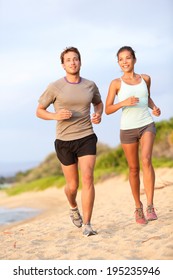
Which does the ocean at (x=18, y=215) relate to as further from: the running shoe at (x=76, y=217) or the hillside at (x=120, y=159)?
the running shoe at (x=76, y=217)

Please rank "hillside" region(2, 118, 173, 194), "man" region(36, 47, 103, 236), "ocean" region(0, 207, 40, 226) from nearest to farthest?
"man" region(36, 47, 103, 236) < "ocean" region(0, 207, 40, 226) < "hillside" region(2, 118, 173, 194)

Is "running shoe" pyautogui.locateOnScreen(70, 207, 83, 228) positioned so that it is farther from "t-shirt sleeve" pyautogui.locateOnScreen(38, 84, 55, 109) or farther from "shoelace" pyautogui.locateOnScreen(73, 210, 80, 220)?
"t-shirt sleeve" pyautogui.locateOnScreen(38, 84, 55, 109)

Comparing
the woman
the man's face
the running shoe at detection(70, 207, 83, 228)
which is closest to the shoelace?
the running shoe at detection(70, 207, 83, 228)

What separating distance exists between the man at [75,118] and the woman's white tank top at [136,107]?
372mm

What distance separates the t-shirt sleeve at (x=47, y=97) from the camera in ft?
19.6

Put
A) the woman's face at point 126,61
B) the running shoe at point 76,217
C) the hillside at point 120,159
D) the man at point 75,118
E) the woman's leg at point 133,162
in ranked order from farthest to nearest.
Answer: the hillside at point 120,159, the running shoe at point 76,217, the woman's leg at point 133,162, the woman's face at point 126,61, the man at point 75,118

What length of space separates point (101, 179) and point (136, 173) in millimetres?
11038

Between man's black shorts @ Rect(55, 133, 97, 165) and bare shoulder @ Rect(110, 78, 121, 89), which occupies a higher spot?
bare shoulder @ Rect(110, 78, 121, 89)

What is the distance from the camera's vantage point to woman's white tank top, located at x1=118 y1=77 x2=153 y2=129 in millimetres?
6246

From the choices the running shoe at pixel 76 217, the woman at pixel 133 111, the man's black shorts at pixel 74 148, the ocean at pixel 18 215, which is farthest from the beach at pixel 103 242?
the ocean at pixel 18 215

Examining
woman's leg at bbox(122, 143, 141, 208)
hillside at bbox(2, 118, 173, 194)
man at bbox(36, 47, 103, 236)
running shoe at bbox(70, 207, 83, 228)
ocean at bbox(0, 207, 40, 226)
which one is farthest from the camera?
hillside at bbox(2, 118, 173, 194)

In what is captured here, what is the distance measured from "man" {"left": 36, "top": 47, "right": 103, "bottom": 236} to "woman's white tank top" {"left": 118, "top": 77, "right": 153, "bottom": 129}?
1.22 feet
